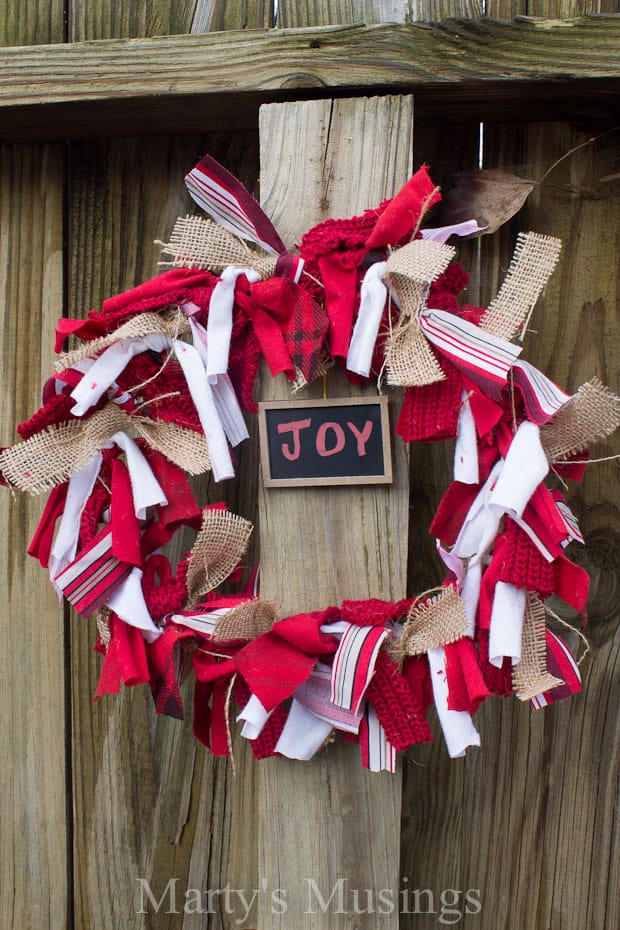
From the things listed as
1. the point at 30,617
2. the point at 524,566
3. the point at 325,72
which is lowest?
the point at 30,617

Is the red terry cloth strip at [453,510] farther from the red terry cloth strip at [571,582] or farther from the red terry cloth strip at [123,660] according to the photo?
the red terry cloth strip at [123,660]

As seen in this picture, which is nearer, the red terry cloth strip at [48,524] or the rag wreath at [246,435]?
the rag wreath at [246,435]

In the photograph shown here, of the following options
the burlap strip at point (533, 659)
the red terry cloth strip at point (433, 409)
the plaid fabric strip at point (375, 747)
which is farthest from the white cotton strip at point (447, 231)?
the plaid fabric strip at point (375, 747)

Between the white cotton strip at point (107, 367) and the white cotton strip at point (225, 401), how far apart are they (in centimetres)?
3

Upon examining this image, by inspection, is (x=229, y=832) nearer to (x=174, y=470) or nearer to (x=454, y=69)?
(x=174, y=470)

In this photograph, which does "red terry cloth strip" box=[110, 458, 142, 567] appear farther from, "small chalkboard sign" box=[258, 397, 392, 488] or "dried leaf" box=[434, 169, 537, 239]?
"dried leaf" box=[434, 169, 537, 239]

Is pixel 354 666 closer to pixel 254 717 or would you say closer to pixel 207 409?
pixel 254 717

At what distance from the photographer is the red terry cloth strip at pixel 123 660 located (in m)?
0.76

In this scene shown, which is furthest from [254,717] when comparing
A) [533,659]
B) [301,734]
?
[533,659]

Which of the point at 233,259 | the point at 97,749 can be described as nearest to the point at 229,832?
the point at 97,749

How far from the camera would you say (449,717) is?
2.39 feet

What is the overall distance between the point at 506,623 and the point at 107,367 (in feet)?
1.46

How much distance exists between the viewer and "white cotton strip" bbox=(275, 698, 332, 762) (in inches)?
30.1
